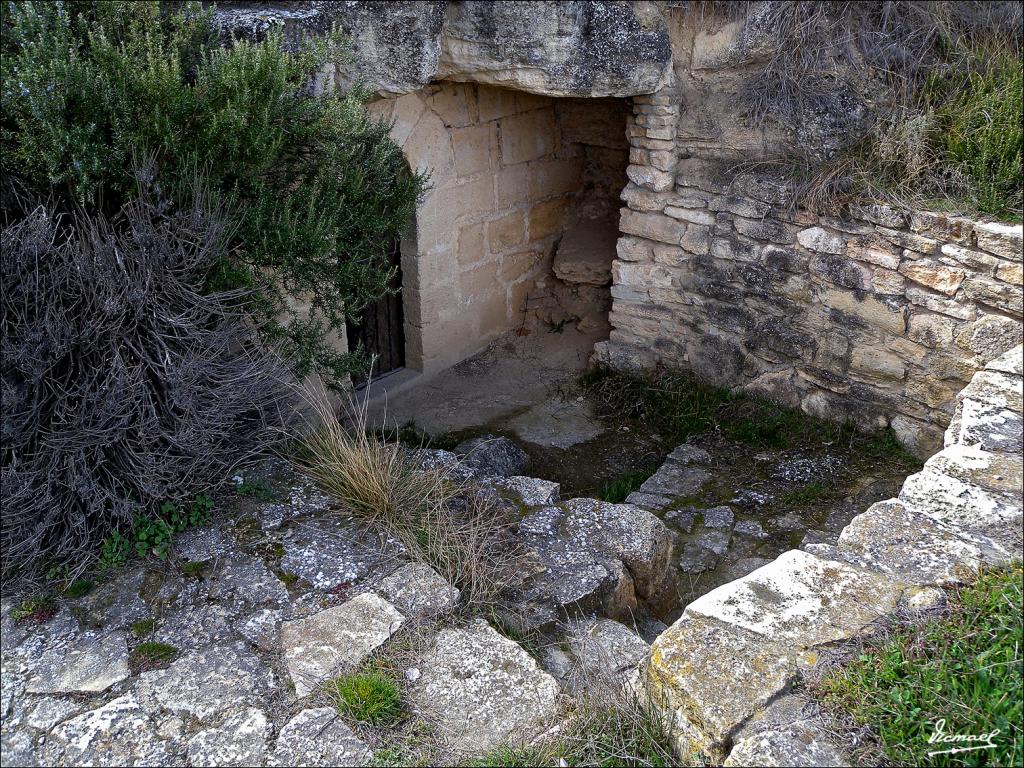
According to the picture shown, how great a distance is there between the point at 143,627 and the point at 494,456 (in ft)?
8.11

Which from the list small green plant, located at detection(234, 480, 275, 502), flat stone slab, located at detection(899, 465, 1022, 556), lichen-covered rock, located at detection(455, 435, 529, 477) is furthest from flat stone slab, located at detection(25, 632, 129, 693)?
flat stone slab, located at detection(899, 465, 1022, 556)

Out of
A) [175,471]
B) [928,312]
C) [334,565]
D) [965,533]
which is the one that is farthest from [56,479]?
[928,312]

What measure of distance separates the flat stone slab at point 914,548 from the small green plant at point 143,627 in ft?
7.73

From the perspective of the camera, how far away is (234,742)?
2.66 metres

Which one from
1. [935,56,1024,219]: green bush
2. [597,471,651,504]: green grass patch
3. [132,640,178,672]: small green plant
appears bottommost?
[597,471,651,504]: green grass patch

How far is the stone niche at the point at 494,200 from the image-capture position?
5828 millimetres

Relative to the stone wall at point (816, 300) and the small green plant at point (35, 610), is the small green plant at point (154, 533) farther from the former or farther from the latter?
the stone wall at point (816, 300)

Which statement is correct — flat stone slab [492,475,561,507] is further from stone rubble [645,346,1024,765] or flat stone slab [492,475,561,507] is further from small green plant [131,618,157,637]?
small green plant [131,618,157,637]

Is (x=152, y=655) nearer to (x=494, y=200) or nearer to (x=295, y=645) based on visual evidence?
(x=295, y=645)

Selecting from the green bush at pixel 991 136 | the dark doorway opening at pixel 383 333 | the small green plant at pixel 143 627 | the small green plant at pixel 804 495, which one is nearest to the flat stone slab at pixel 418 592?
the small green plant at pixel 143 627

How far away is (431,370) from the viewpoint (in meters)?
6.43

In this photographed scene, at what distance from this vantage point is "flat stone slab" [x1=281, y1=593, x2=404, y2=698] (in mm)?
2900

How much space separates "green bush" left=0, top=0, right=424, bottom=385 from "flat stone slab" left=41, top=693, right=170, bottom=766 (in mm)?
1691

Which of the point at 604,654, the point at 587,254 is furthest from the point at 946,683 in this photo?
the point at 587,254
